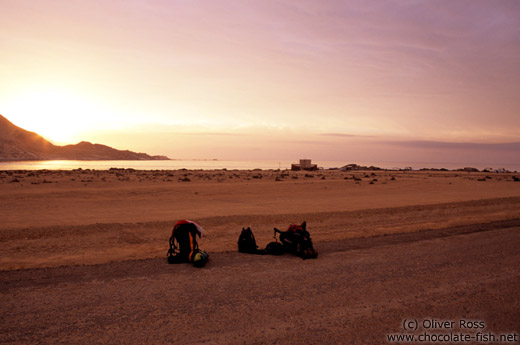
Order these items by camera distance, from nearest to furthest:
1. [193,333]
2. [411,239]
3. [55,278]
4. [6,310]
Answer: [193,333]
[6,310]
[55,278]
[411,239]

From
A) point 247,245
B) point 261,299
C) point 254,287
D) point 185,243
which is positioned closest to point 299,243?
point 247,245

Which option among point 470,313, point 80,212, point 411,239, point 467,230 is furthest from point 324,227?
point 80,212

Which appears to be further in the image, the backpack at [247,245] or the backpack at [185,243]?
the backpack at [247,245]

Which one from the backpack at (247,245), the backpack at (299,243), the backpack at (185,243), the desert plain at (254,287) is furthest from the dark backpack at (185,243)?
the backpack at (299,243)

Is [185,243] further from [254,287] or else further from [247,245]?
[254,287]

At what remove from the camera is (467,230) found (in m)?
11.8

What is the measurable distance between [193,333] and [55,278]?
11.7 feet

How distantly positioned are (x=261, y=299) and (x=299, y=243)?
3052mm

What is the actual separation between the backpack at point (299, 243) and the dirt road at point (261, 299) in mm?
275

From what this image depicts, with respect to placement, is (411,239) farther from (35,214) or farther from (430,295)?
(35,214)

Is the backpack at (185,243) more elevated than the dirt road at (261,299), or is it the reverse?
the backpack at (185,243)

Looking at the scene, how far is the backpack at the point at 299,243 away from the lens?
27.2 feet

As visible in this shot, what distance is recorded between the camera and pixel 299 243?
8.53 meters

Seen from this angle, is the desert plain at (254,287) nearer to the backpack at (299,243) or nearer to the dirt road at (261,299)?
the dirt road at (261,299)
